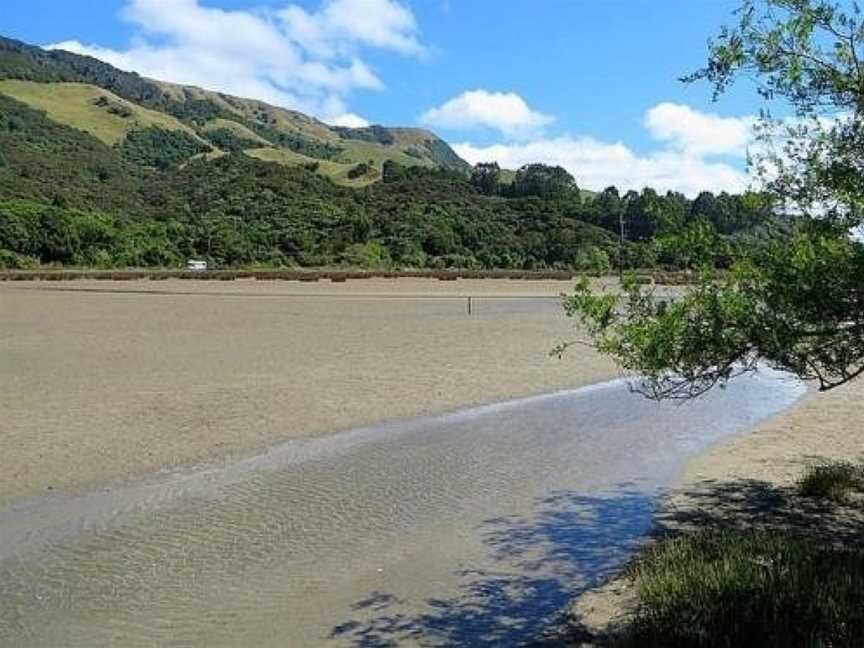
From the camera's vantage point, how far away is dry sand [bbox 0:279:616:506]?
42.5 ft

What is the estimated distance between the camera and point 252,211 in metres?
116

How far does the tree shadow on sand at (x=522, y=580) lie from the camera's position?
269 inches

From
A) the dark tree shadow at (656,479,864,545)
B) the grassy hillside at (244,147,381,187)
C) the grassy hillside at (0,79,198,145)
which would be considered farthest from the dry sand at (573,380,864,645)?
the grassy hillside at (0,79,198,145)

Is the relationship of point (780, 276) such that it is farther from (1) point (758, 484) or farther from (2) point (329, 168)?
(2) point (329, 168)

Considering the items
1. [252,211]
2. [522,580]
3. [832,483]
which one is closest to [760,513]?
[832,483]

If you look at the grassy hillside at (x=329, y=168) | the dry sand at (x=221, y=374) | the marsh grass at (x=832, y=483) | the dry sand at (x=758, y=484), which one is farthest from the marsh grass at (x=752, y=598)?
the grassy hillside at (x=329, y=168)

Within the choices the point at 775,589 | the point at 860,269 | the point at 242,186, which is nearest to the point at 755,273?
the point at 860,269

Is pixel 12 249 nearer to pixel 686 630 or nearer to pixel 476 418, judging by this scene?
pixel 476 418

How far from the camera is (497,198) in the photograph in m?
142

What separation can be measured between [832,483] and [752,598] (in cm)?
487

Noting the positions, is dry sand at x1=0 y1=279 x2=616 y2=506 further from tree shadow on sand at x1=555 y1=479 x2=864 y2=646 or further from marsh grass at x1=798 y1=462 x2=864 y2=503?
marsh grass at x1=798 y1=462 x2=864 y2=503

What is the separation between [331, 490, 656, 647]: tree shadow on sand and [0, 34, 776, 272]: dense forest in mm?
59226

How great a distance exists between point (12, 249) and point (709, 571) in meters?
86.4

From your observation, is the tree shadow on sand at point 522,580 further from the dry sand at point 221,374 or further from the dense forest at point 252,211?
the dense forest at point 252,211
